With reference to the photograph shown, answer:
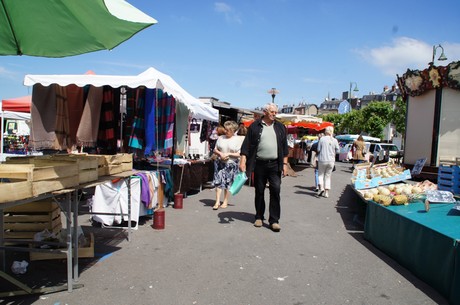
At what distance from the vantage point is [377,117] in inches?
1887

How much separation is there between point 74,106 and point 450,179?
25.3ft

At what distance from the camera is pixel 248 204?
8.37m

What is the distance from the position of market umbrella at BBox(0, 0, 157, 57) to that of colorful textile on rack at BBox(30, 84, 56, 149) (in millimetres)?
2129

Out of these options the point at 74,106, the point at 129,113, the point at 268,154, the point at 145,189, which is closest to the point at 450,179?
the point at 268,154

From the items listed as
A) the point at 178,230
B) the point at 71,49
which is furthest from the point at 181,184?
the point at 71,49

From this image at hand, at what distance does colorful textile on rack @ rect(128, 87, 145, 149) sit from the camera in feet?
21.6

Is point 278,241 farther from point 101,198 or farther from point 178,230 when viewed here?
point 101,198

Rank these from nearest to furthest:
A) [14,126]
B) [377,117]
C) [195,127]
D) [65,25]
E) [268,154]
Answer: [65,25] → [268,154] → [195,127] → [14,126] → [377,117]

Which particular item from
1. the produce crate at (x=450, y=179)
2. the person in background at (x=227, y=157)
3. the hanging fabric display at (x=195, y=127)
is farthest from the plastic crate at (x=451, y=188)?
the hanging fabric display at (x=195, y=127)

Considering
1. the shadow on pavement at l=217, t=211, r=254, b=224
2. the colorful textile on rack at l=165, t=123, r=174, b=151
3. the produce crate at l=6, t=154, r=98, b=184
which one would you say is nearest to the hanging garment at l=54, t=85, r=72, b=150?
the colorful textile on rack at l=165, t=123, r=174, b=151

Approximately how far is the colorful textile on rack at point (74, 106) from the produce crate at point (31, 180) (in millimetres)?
3604

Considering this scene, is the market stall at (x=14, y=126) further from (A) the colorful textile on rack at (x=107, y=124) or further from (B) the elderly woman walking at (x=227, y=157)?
(B) the elderly woman walking at (x=227, y=157)

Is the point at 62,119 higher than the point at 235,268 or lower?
higher

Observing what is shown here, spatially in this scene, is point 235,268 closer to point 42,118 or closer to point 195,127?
point 42,118
